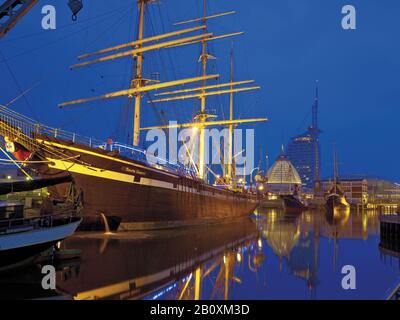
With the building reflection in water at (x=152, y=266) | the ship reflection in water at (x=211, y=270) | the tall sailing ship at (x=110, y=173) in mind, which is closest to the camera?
the building reflection in water at (x=152, y=266)

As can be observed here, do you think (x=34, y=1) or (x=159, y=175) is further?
(x=159, y=175)

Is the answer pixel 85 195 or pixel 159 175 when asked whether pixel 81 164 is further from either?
pixel 159 175

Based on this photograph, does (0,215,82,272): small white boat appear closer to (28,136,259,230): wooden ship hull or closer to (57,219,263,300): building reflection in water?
(57,219,263,300): building reflection in water

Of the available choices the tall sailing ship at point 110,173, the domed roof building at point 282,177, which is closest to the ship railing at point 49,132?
the tall sailing ship at point 110,173

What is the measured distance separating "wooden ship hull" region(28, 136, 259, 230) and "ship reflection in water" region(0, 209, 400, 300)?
1.46 metres

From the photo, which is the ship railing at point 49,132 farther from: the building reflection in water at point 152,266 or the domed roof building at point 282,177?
the domed roof building at point 282,177

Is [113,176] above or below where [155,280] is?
above

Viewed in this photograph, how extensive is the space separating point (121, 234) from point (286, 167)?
368ft

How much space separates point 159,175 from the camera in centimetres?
2527

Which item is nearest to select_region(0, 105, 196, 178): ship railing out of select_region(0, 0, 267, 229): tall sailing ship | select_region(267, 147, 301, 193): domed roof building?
select_region(0, 0, 267, 229): tall sailing ship

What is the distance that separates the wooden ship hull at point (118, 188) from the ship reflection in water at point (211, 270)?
1.46 meters

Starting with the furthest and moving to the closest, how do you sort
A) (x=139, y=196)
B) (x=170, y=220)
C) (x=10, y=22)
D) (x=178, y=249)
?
(x=170, y=220) < (x=139, y=196) < (x=178, y=249) < (x=10, y=22)

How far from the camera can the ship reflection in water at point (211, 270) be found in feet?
34.5

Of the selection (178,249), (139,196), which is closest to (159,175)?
(139,196)
